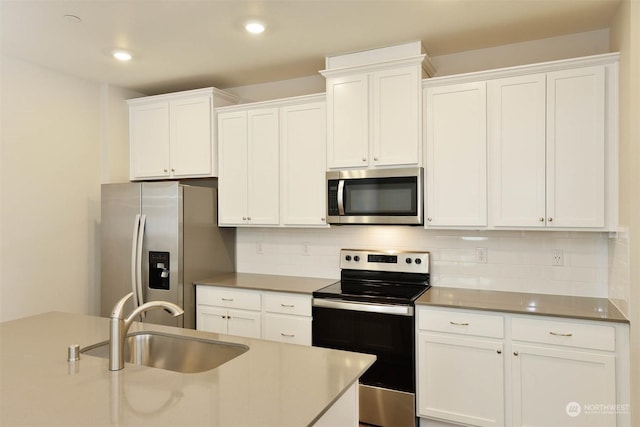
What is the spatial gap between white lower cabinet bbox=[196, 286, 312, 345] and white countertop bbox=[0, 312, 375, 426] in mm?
1280

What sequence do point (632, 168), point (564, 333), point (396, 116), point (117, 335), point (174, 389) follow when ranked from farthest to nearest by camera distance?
point (396, 116), point (564, 333), point (632, 168), point (117, 335), point (174, 389)

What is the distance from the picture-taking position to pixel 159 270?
138 inches

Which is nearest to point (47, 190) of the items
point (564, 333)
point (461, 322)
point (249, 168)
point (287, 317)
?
point (249, 168)

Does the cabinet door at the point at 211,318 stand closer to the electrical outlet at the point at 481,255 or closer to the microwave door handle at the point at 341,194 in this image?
the microwave door handle at the point at 341,194

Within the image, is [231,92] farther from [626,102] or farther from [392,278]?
[626,102]

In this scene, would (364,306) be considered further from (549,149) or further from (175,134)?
(175,134)

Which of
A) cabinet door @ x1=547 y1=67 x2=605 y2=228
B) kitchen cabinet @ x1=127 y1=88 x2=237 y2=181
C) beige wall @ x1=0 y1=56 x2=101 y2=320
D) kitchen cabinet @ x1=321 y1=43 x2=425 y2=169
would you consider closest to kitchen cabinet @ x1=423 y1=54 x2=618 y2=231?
cabinet door @ x1=547 y1=67 x2=605 y2=228

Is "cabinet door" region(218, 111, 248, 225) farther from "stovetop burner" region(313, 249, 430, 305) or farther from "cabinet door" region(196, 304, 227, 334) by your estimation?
"stovetop burner" region(313, 249, 430, 305)

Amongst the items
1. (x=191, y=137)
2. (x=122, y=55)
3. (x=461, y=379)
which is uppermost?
(x=122, y=55)

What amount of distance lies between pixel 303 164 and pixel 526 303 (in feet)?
6.09

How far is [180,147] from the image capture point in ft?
12.6

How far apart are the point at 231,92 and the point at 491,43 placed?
7.64 ft

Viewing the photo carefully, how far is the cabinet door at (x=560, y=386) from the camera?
2.35 metres

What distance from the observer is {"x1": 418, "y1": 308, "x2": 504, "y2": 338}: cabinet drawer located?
2.58 meters
